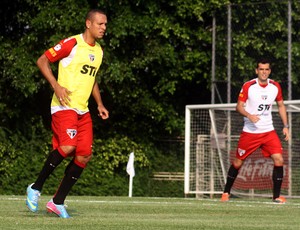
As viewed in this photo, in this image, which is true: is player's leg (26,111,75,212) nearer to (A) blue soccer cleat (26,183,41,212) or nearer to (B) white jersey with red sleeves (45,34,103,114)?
(A) blue soccer cleat (26,183,41,212)

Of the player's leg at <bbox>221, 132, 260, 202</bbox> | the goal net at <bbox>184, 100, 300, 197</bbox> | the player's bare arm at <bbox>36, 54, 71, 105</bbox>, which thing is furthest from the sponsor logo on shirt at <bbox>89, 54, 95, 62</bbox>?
the goal net at <bbox>184, 100, 300, 197</bbox>

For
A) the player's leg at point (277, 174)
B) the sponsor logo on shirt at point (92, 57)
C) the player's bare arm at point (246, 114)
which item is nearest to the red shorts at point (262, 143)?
the player's leg at point (277, 174)

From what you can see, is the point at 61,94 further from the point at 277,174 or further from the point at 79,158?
the point at 277,174

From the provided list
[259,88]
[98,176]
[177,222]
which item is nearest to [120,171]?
[98,176]

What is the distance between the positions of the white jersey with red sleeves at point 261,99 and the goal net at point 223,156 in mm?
4702

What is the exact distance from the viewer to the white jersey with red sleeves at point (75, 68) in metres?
10.5

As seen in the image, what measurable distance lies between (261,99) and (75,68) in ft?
19.6

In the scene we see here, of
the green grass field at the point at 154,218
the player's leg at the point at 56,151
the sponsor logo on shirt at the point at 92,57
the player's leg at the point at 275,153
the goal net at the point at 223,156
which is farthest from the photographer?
the goal net at the point at 223,156

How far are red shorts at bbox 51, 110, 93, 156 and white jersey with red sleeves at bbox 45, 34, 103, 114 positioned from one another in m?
0.07

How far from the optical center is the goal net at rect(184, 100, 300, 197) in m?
21.0

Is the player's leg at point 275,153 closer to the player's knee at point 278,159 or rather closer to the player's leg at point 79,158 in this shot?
the player's knee at point 278,159

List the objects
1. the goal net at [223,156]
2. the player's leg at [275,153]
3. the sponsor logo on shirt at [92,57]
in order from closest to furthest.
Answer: the sponsor logo on shirt at [92,57] < the player's leg at [275,153] < the goal net at [223,156]

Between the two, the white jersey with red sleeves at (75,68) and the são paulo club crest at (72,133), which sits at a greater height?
the white jersey with red sleeves at (75,68)

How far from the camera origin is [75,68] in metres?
10.6
